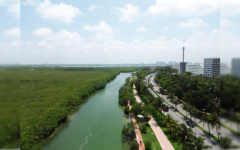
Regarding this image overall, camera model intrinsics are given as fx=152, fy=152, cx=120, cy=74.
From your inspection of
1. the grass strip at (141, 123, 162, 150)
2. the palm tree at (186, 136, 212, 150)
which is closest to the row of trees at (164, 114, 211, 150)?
the palm tree at (186, 136, 212, 150)

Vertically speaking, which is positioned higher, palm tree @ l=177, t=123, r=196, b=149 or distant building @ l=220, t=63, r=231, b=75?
distant building @ l=220, t=63, r=231, b=75

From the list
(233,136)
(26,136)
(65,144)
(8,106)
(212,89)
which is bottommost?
(65,144)

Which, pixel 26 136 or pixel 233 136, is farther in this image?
pixel 26 136

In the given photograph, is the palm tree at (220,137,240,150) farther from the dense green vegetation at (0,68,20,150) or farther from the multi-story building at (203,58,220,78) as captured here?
the multi-story building at (203,58,220,78)

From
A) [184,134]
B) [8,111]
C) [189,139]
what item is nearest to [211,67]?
[184,134]

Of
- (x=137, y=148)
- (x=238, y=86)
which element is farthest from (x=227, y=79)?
(x=137, y=148)

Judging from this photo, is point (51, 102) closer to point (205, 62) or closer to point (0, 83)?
point (0, 83)

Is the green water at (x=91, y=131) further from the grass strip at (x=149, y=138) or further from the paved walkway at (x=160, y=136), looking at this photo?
the paved walkway at (x=160, y=136)
